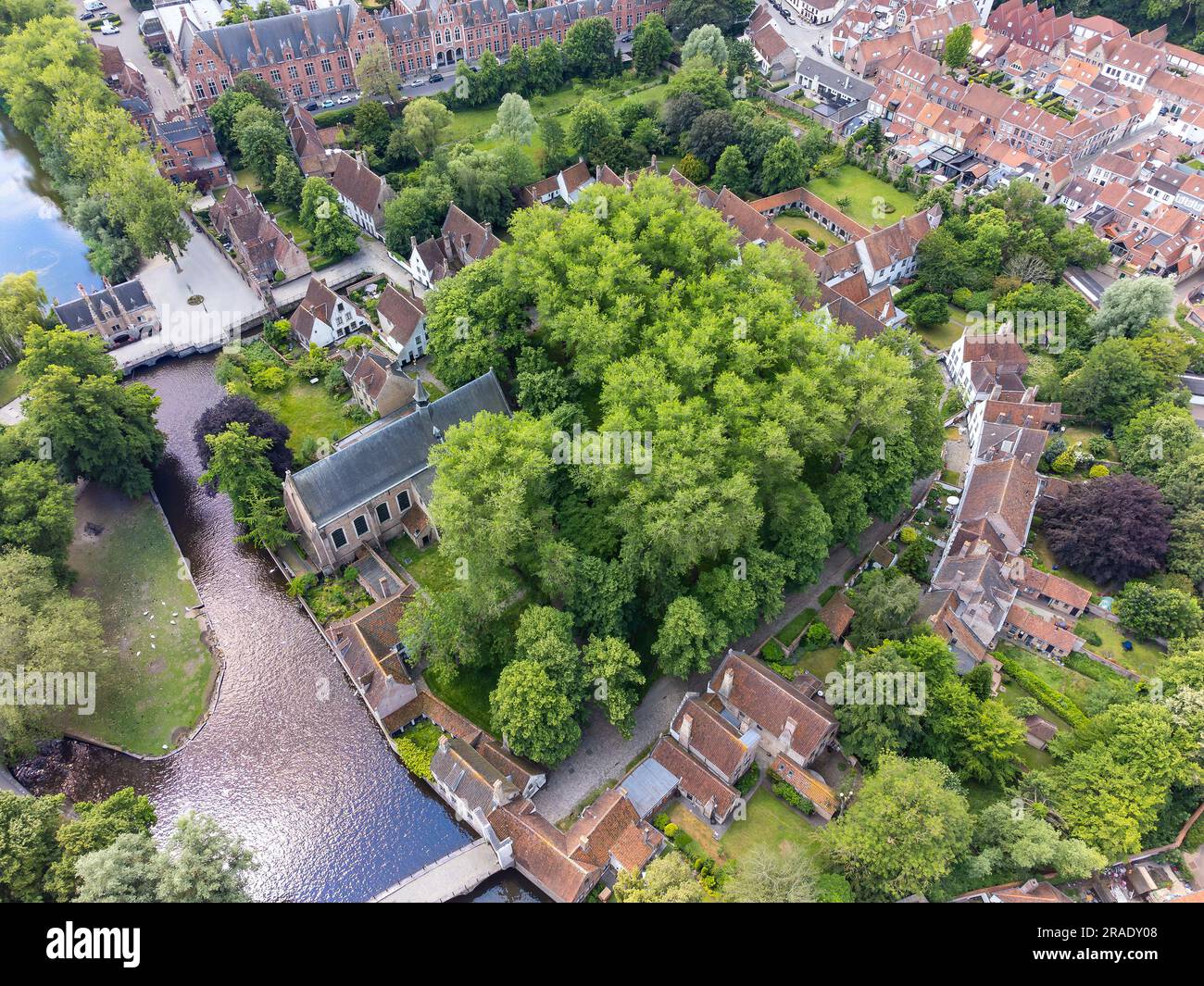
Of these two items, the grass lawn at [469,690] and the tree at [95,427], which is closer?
the grass lawn at [469,690]

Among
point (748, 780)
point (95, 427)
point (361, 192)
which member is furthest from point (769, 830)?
point (361, 192)

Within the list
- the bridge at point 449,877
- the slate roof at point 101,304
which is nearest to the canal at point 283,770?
the bridge at point 449,877

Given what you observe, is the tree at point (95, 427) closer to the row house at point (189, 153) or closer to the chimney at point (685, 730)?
the row house at point (189, 153)

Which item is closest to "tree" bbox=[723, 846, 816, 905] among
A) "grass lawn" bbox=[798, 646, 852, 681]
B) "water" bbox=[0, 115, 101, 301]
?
"grass lawn" bbox=[798, 646, 852, 681]

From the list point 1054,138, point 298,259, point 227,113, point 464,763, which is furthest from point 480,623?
point 1054,138

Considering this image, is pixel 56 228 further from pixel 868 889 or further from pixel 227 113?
pixel 868 889

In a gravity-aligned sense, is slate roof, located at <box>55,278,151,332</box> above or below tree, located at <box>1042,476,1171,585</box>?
above

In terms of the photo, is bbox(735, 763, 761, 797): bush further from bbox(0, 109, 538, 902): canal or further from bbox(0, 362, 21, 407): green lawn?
bbox(0, 362, 21, 407): green lawn
